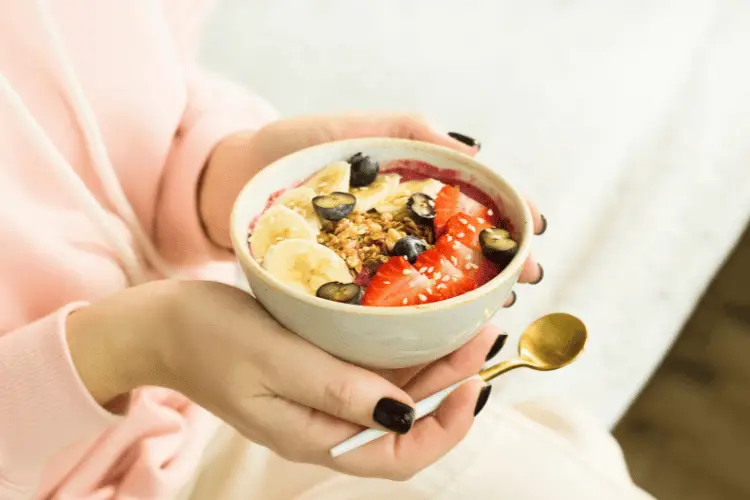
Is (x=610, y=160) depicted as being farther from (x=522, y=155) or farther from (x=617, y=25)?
(x=617, y=25)

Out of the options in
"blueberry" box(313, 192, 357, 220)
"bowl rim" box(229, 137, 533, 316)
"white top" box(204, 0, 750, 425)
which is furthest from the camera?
"white top" box(204, 0, 750, 425)

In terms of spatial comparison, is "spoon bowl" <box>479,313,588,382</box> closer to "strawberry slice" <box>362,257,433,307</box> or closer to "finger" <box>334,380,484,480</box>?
"finger" <box>334,380,484,480</box>

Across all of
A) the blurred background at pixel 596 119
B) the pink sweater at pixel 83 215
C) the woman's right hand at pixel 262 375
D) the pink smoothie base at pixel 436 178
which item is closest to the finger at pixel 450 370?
the woman's right hand at pixel 262 375

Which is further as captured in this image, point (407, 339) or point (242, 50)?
point (242, 50)

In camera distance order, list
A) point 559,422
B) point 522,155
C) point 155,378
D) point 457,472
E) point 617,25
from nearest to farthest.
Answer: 1. point 155,378
2. point 457,472
3. point 559,422
4. point 522,155
5. point 617,25

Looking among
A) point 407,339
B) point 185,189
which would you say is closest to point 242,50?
point 185,189

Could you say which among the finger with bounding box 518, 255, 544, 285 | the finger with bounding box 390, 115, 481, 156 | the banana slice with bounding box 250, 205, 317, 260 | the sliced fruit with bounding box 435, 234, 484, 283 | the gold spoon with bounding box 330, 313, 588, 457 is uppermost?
the finger with bounding box 390, 115, 481, 156

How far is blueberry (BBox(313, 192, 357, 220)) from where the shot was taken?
580mm

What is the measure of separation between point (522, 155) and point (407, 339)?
2.56 ft

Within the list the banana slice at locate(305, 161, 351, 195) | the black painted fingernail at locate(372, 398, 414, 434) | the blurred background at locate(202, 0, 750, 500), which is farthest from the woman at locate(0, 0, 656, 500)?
the blurred background at locate(202, 0, 750, 500)

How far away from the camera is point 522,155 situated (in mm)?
1196

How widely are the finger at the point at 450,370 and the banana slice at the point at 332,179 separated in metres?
0.19

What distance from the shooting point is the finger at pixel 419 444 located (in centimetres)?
56

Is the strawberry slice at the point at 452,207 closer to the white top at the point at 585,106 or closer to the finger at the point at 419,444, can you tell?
the finger at the point at 419,444
